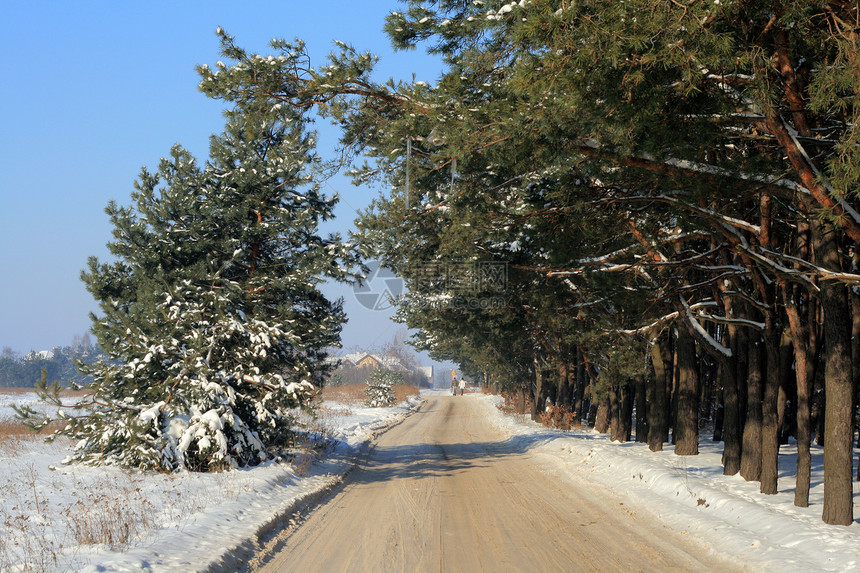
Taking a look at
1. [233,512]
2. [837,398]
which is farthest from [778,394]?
[233,512]

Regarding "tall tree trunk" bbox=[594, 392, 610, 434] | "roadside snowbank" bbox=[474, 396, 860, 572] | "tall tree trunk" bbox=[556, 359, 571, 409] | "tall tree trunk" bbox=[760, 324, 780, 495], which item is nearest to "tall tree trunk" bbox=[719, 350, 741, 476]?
"roadside snowbank" bbox=[474, 396, 860, 572]

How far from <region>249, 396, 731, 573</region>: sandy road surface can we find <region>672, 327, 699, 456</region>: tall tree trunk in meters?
3.98

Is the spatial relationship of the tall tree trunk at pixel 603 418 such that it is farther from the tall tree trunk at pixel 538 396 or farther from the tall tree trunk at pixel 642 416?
the tall tree trunk at pixel 538 396

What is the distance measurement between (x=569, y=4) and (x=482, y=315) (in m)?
16.2

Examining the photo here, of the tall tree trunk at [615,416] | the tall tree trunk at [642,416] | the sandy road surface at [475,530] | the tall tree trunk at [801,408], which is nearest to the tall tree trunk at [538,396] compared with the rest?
the tall tree trunk at [615,416]

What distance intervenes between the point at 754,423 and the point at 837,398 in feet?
12.9

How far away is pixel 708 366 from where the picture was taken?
85.3 feet

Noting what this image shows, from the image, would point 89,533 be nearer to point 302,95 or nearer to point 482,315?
point 302,95

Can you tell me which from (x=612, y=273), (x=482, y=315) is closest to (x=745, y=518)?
(x=612, y=273)

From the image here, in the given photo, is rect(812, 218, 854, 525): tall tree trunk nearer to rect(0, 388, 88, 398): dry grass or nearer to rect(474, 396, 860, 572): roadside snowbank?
rect(474, 396, 860, 572): roadside snowbank

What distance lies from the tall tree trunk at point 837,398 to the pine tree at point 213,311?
9.92 metres

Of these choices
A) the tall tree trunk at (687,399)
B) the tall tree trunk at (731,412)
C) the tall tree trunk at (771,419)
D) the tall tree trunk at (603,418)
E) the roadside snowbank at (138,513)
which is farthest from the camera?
the tall tree trunk at (603,418)

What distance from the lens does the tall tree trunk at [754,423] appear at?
40.8ft

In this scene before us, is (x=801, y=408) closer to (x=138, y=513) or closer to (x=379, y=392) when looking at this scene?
(x=138, y=513)
